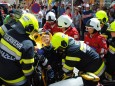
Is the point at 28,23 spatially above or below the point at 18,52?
above

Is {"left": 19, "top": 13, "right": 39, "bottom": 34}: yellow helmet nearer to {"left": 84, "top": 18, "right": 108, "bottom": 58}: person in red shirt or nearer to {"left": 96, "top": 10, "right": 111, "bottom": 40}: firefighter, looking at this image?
{"left": 84, "top": 18, "right": 108, "bottom": 58}: person in red shirt

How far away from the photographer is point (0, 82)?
464 centimetres

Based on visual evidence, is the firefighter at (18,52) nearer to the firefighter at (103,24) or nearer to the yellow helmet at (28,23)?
the yellow helmet at (28,23)

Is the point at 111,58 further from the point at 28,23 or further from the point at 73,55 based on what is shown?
the point at 28,23

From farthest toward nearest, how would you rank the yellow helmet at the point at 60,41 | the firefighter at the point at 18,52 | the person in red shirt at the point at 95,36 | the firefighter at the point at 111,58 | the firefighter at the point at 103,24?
the firefighter at the point at 103,24
the person in red shirt at the point at 95,36
the firefighter at the point at 111,58
the yellow helmet at the point at 60,41
the firefighter at the point at 18,52

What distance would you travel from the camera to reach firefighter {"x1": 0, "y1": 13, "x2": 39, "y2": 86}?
13.8 ft

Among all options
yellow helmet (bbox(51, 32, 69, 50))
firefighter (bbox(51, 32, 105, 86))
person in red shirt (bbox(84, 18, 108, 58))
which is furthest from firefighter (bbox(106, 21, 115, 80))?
yellow helmet (bbox(51, 32, 69, 50))

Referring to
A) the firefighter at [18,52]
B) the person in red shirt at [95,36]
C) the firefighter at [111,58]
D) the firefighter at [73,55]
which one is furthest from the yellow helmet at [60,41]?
the person in red shirt at [95,36]

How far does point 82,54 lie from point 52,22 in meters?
3.64

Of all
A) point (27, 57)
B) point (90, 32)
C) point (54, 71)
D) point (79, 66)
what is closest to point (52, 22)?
point (90, 32)

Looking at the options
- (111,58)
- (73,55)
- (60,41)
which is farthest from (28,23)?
(111,58)

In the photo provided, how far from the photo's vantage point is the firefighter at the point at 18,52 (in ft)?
13.8

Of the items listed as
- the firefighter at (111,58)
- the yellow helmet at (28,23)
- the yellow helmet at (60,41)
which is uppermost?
the yellow helmet at (28,23)

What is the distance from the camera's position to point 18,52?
4207 mm
